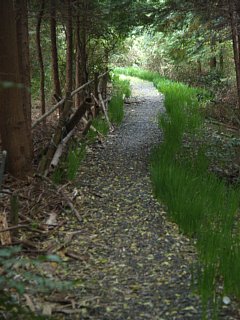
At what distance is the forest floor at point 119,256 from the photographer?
263 cm

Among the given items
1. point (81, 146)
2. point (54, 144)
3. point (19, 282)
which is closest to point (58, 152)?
point (54, 144)

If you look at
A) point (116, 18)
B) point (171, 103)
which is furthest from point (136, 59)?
point (116, 18)

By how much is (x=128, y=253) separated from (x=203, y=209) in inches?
29.4

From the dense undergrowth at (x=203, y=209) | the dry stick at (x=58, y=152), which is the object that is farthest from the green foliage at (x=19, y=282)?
the dry stick at (x=58, y=152)

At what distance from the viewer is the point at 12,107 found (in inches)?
A: 187

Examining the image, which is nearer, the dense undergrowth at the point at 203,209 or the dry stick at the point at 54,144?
the dense undergrowth at the point at 203,209

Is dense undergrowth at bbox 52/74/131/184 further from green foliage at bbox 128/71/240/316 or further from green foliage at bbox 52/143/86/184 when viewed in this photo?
green foliage at bbox 128/71/240/316

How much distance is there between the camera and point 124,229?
3902 millimetres

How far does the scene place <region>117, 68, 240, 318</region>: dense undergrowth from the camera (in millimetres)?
2613

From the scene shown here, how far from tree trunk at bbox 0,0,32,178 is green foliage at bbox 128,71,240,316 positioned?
4.76ft

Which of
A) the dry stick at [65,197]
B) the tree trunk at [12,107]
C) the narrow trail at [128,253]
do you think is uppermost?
the tree trunk at [12,107]

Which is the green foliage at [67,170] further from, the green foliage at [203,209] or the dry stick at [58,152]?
the green foliage at [203,209]

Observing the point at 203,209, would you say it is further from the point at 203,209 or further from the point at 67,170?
the point at 67,170

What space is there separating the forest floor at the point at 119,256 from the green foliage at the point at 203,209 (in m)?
0.14
